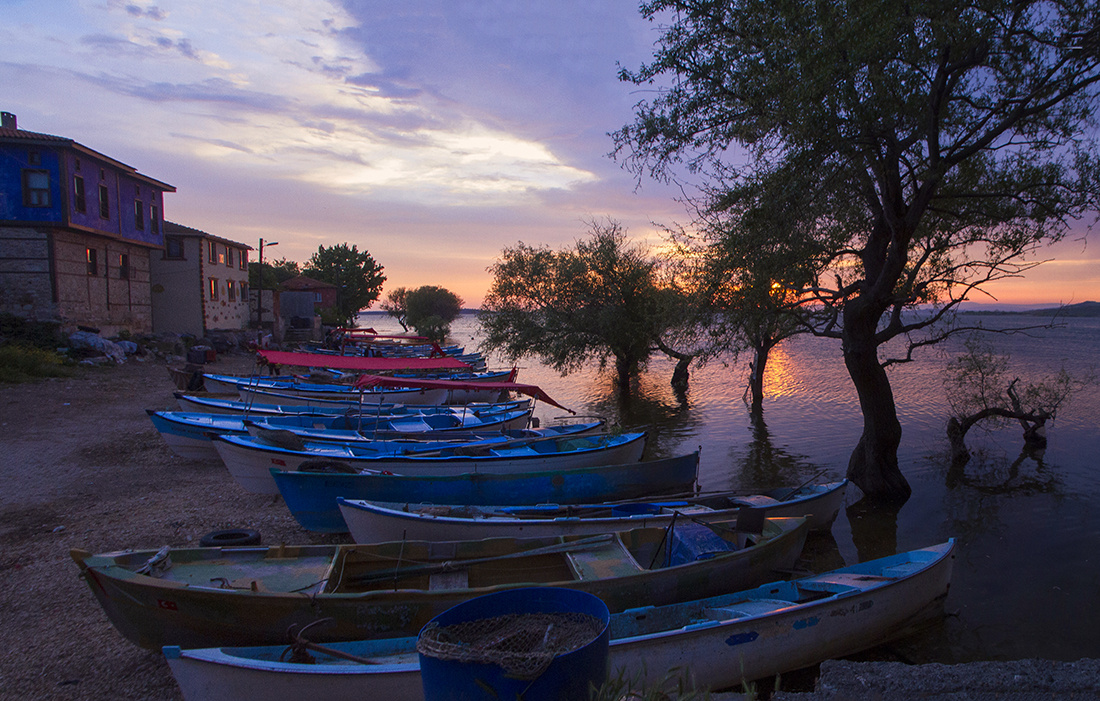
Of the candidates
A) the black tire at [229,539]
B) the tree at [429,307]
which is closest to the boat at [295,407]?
the black tire at [229,539]

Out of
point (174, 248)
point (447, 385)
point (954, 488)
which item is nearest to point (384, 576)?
point (447, 385)

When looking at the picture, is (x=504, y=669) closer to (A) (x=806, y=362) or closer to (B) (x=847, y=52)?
(B) (x=847, y=52)

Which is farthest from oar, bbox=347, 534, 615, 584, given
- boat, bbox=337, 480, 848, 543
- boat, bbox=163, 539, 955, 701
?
boat, bbox=163, 539, 955, 701

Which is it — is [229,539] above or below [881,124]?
below

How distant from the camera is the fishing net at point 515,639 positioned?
2.26 m

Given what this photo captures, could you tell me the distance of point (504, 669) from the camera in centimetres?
224

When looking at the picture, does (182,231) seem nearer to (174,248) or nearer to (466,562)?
(174,248)

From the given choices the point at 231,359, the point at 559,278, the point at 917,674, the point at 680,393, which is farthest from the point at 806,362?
the point at 917,674

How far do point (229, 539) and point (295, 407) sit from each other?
36.0ft

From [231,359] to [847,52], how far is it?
114 ft

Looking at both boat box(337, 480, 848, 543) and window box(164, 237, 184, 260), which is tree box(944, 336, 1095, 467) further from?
window box(164, 237, 184, 260)

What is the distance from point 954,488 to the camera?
44.2ft

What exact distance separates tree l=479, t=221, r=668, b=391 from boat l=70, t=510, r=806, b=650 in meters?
18.1

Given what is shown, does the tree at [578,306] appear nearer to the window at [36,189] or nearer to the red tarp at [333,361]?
the red tarp at [333,361]
